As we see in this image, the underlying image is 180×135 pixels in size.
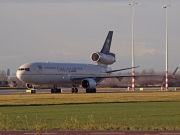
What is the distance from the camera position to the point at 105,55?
86.4 metres

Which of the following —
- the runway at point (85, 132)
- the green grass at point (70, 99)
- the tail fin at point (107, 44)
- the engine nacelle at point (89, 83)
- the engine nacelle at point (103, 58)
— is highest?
the tail fin at point (107, 44)

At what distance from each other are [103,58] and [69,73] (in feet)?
26.5

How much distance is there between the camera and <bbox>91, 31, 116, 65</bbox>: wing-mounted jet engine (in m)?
85.2

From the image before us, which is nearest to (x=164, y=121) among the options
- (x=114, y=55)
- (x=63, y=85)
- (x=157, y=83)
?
(x=63, y=85)

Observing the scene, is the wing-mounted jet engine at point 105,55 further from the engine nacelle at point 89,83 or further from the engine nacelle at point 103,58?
the engine nacelle at point 89,83

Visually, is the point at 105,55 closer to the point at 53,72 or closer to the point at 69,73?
the point at 69,73

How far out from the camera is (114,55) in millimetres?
89812

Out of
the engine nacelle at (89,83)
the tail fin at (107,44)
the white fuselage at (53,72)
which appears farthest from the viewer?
the tail fin at (107,44)

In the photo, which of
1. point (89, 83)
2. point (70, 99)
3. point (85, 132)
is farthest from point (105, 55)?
point (85, 132)

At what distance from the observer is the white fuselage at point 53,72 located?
7444cm

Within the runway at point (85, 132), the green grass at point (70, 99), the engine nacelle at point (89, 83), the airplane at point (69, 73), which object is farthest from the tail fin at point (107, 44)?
the runway at point (85, 132)

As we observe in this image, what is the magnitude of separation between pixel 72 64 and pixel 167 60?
60.3 feet

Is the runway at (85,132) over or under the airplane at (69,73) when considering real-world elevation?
under

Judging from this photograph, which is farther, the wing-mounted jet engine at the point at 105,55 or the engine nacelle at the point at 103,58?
the wing-mounted jet engine at the point at 105,55
